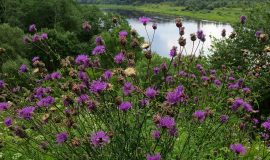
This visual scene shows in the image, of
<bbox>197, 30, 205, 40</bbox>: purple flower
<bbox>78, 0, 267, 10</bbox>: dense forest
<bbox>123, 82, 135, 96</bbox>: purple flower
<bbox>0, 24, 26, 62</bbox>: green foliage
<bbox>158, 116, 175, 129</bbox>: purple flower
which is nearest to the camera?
<bbox>158, 116, 175, 129</bbox>: purple flower

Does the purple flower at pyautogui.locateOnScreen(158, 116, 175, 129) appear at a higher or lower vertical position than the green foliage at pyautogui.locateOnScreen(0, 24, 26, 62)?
higher

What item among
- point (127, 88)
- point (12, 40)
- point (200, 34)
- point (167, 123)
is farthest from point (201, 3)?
point (167, 123)

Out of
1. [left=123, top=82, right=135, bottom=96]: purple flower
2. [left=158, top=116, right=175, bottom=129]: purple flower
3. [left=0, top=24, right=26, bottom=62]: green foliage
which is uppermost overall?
[left=123, top=82, right=135, bottom=96]: purple flower

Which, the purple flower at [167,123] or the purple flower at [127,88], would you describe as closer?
the purple flower at [167,123]

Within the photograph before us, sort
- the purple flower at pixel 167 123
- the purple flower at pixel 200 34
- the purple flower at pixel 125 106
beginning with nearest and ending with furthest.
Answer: the purple flower at pixel 167 123
the purple flower at pixel 125 106
the purple flower at pixel 200 34

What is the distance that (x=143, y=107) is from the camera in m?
4.23

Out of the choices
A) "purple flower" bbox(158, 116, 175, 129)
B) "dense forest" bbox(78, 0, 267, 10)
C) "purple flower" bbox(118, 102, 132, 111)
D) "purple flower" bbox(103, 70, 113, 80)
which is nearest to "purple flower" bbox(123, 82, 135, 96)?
"purple flower" bbox(118, 102, 132, 111)

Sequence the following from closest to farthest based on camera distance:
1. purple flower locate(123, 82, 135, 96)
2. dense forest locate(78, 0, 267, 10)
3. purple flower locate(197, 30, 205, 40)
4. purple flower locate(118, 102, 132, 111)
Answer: purple flower locate(118, 102, 132, 111)
purple flower locate(123, 82, 135, 96)
purple flower locate(197, 30, 205, 40)
dense forest locate(78, 0, 267, 10)

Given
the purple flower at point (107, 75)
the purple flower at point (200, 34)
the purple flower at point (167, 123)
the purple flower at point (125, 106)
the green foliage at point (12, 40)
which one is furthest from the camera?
the green foliage at point (12, 40)

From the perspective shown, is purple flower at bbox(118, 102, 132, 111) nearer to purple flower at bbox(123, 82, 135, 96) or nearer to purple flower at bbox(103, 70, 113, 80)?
purple flower at bbox(123, 82, 135, 96)

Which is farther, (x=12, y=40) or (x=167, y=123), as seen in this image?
(x=12, y=40)

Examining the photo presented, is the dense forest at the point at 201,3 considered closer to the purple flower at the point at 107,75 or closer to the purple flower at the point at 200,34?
the purple flower at the point at 200,34

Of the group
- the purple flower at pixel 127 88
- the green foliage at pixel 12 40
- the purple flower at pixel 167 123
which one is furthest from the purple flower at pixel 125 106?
the green foliage at pixel 12 40

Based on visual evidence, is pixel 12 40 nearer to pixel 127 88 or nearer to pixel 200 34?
pixel 200 34
